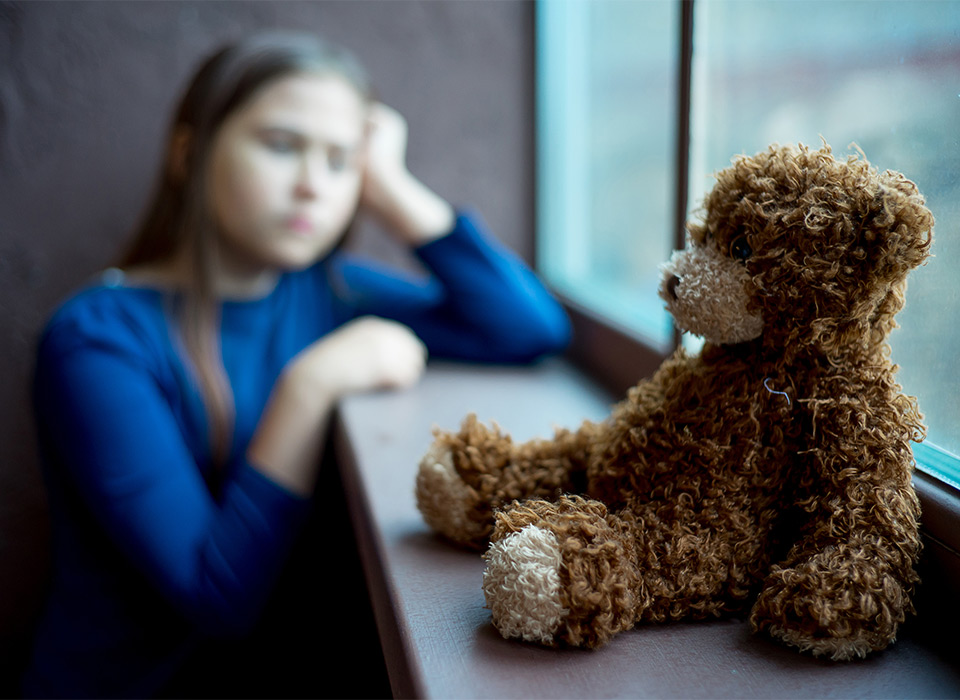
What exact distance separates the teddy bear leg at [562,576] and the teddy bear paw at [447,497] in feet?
0.32

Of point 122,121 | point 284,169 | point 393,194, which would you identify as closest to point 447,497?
point 284,169

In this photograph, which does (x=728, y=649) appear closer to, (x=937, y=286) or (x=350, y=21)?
(x=937, y=286)

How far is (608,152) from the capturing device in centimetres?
110

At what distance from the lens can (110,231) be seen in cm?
125

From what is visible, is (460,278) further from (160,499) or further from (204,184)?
(160,499)

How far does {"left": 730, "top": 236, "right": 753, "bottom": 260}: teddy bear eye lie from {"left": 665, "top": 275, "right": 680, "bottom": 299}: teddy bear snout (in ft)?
0.11

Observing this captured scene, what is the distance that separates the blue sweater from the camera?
0.78m

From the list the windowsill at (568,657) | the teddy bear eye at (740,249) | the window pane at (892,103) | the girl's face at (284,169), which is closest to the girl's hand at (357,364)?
the girl's face at (284,169)

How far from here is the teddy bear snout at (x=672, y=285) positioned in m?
0.41

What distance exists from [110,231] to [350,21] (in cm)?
52

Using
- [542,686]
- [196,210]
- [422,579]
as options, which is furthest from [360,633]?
[542,686]

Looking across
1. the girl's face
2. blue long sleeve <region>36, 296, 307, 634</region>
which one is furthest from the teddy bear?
the girl's face

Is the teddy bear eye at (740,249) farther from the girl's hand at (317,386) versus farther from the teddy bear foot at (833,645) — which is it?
the girl's hand at (317,386)

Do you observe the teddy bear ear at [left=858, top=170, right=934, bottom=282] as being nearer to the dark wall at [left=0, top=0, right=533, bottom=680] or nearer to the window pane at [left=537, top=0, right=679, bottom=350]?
the window pane at [left=537, top=0, right=679, bottom=350]
